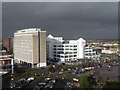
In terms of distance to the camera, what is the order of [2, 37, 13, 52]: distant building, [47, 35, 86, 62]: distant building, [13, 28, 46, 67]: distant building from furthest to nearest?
1. [2, 37, 13, 52]: distant building
2. [47, 35, 86, 62]: distant building
3. [13, 28, 46, 67]: distant building

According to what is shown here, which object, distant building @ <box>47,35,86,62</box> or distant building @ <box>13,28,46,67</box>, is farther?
distant building @ <box>47,35,86,62</box>

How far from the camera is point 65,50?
44.9ft

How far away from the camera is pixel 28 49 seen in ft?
37.8

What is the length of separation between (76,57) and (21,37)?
350 centimetres

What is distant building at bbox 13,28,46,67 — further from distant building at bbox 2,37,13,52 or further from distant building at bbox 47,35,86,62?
distant building at bbox 2,37,13,52

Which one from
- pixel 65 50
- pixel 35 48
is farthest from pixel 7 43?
pixel 35 48

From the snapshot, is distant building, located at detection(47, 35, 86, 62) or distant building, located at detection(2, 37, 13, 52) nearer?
distant building, located at detection(47, 35, 86, 62)

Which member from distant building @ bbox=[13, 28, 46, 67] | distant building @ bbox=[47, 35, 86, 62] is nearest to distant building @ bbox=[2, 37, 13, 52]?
distant building @ bbox=[47, 35, 86, 62]

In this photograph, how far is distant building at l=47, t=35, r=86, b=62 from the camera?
13641 mm

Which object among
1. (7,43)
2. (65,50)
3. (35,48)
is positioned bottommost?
(65,50)

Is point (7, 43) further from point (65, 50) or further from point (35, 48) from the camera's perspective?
point (35, 48)

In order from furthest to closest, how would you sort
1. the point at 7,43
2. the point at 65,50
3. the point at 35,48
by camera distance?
the point at 7,43 → the point at 65,50 → the point at 35,48

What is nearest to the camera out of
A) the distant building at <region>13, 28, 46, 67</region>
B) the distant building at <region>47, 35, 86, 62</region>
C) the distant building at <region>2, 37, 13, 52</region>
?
the distant building at <region>13, 28, 46, 67</region>

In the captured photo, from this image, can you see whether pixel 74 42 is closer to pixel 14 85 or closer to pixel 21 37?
pixel 21 37
